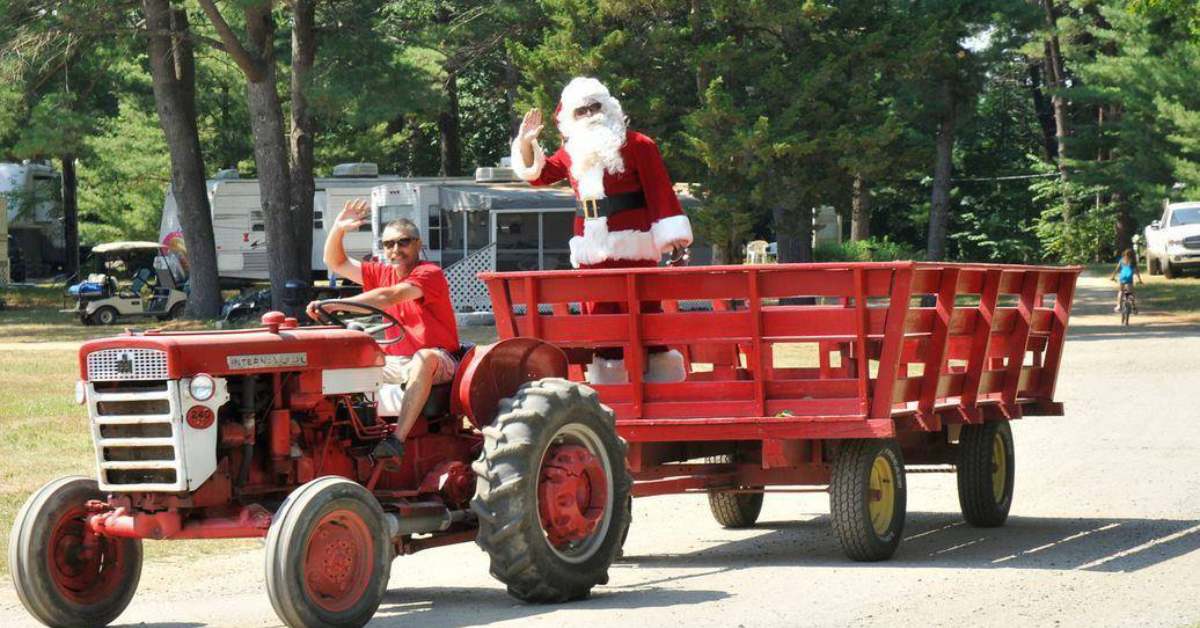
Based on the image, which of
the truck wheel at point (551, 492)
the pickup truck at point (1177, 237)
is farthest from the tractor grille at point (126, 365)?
the pickup truck at point (1177, 237)

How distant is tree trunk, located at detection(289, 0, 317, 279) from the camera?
33969 mm

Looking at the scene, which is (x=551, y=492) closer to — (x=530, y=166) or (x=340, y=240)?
(x=340, y=240)

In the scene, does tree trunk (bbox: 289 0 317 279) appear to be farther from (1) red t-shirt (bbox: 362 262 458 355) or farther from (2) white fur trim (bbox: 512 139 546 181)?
(1) red t-shirt (bbox: 362 262 458 355)

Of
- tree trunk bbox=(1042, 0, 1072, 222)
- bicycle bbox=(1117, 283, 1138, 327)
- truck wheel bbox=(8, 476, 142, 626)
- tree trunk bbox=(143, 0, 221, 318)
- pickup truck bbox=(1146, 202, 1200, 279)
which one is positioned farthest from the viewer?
tree trunk bbox=(1042, 0, 1072, 222)

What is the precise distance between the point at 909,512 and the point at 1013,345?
1.61m

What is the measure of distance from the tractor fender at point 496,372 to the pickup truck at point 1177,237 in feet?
121

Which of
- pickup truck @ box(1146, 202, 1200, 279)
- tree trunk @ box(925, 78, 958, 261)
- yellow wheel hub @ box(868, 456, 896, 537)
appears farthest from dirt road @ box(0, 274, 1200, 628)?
pickup truck @ box(1146, 202, 1200, 279)

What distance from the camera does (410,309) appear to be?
28.9ft

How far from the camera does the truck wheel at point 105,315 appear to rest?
38453 millimetres

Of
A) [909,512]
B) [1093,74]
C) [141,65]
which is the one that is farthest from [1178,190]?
[909,512]

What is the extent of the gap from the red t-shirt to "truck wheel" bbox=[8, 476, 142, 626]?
63.1 inches

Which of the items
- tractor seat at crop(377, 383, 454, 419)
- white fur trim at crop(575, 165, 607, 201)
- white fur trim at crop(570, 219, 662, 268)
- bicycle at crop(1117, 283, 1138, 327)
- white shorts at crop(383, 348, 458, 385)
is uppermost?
white fur trim at crop(575, 165, 607, 201)

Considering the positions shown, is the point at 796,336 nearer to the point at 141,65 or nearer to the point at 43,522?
the point at 43,522

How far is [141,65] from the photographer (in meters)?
49.3
